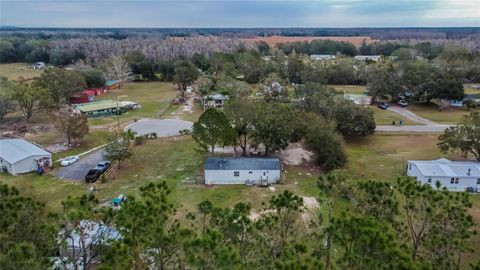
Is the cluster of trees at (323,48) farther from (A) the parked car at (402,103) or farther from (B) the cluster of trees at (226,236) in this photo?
(B) the cluster of trees at (226,236)

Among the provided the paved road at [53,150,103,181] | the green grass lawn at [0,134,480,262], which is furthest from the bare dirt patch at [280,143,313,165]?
the paved road at [53,150,103,181]

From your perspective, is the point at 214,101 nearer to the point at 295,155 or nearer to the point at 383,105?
the point at 295,155

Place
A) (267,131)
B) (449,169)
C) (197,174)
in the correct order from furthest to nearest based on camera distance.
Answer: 1. (267,131)
2. (197,174)
3. (449,169)

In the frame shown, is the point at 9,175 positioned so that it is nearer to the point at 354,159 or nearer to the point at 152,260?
the point at 152,260

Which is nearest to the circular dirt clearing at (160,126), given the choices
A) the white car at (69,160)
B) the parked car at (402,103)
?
the white car at (69,160)

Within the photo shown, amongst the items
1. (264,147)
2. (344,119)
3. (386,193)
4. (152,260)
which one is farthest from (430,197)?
(344,119)

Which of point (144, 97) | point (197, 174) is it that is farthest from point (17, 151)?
point (144, 97)
